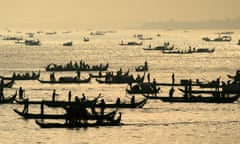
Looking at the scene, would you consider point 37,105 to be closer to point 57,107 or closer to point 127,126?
point 57,107

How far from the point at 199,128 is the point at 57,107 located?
43.8ft

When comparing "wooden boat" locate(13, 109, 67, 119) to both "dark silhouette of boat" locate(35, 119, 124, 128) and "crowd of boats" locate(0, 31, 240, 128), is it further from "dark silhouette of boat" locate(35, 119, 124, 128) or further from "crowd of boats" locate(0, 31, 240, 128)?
"dark silhouette of boat" locate(35, 119, 124, 128)

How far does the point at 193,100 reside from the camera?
73875 millimetres

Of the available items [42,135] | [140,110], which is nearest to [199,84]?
[140,110]

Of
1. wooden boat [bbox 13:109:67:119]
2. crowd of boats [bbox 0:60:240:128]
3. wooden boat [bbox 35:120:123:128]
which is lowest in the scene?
wooden boat [bbox 35:120:123:128]

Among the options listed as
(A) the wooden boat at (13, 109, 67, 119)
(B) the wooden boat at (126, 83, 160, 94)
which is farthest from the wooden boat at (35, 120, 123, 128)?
(B) the wooden boat at (126, 83, 160, 94)

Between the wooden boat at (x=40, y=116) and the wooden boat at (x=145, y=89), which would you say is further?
the wooden boat at (x=145, y=89)

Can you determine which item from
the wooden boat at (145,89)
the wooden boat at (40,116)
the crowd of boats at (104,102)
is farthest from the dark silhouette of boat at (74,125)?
the wooden boat at (145,89)

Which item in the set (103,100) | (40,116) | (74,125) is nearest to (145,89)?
(103,100)

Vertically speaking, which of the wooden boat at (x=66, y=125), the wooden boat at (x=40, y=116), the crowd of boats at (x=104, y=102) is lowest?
the wooden boat at (x=66, y=125)

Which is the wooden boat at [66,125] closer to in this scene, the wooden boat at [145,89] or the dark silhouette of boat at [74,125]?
the dark silhouette of boat at [74,125]

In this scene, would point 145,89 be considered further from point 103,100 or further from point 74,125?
point 74,125

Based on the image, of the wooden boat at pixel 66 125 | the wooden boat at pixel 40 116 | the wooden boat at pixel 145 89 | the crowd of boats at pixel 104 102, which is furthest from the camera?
the wooden boat at pixel 145 89

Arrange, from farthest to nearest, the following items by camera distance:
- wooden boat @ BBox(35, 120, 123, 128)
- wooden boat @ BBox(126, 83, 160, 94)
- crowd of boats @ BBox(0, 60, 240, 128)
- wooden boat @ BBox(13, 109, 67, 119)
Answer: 1. wooden boat @ BBox(126, 83, 160, 94)
2. wooden boat @ BBox(13, 109, 67, 119)
3. crowd of boats @ BBox(0, 60, 240, 128)
4. wooden boat @ BBox(35, 120, 123, 128)
